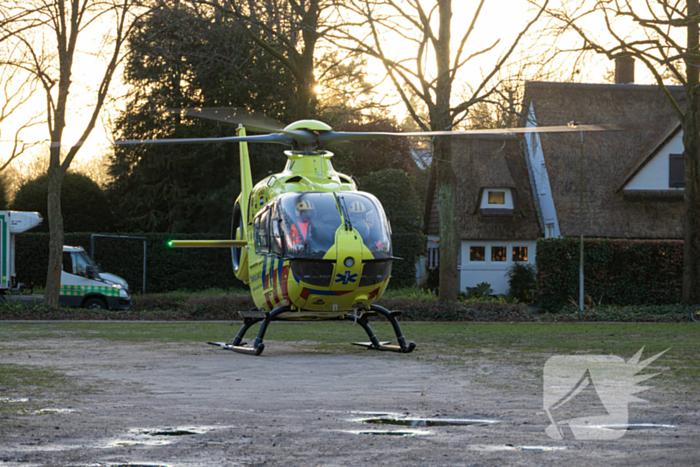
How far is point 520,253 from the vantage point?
3556cm

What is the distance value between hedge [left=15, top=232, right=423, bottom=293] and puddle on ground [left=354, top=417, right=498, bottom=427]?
2460cm

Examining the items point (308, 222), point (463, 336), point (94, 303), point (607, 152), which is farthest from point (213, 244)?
point (607, 152)

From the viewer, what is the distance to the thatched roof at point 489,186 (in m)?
35.1

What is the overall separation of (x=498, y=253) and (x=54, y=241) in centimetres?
1918

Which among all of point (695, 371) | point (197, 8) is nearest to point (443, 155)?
point (197, 8)

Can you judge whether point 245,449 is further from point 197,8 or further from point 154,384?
point 197,8

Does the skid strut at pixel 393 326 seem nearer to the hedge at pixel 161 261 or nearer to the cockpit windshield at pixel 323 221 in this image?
the cockpit windshield at pixel 323 221

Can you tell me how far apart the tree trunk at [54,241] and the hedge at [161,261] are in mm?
8146

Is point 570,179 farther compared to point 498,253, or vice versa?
point 498,253

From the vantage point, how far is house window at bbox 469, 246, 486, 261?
3522 centimetres

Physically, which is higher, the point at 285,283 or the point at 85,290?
the point at 285,283

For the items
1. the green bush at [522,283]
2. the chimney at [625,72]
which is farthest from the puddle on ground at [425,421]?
the chimney at [625,72]

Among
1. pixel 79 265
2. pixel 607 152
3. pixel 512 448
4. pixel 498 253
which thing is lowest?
pixel 512 448

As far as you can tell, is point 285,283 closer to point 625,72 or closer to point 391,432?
point 391,432
